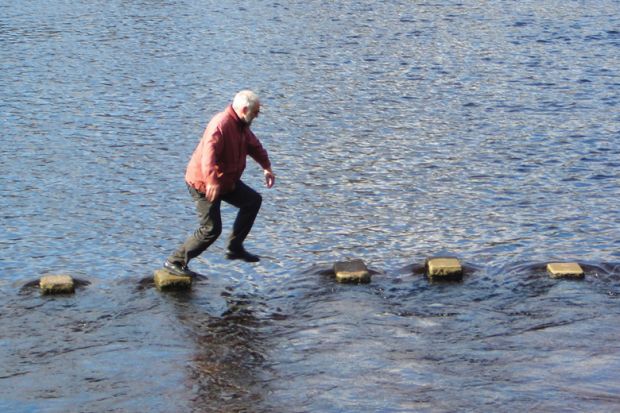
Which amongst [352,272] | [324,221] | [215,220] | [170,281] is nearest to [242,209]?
[215,220]

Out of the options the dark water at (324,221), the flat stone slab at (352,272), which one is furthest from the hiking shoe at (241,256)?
the flat stone slab at (352,272)

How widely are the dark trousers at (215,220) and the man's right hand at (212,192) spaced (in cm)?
11

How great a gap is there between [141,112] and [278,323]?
28.4ft

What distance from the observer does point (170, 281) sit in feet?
34.9

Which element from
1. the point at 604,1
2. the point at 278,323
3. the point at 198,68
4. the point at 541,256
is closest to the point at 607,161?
the point at 541,256

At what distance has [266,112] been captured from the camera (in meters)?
17.9

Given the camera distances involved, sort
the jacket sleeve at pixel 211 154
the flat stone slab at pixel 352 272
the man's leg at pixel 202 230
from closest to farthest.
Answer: the jacket sleeve at pixel 211 154 < the man's leg at pixel 202 230 < the flat stone slab at pixel 352 272

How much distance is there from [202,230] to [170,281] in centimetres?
58

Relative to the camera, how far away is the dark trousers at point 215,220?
1044cm

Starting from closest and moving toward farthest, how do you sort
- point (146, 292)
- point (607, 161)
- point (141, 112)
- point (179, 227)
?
point (146, 292)
point (179, 227)
point (607, 161)
point (141, 112)

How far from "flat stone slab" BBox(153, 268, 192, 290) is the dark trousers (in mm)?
169

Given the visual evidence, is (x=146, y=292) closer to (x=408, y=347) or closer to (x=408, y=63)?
(x=408, y=347)

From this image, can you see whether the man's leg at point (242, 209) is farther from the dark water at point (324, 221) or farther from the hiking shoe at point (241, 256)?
the dark water at point (324, 221)

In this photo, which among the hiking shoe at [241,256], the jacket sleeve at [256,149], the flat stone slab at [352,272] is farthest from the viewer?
the hiking shoe at [241,256]
